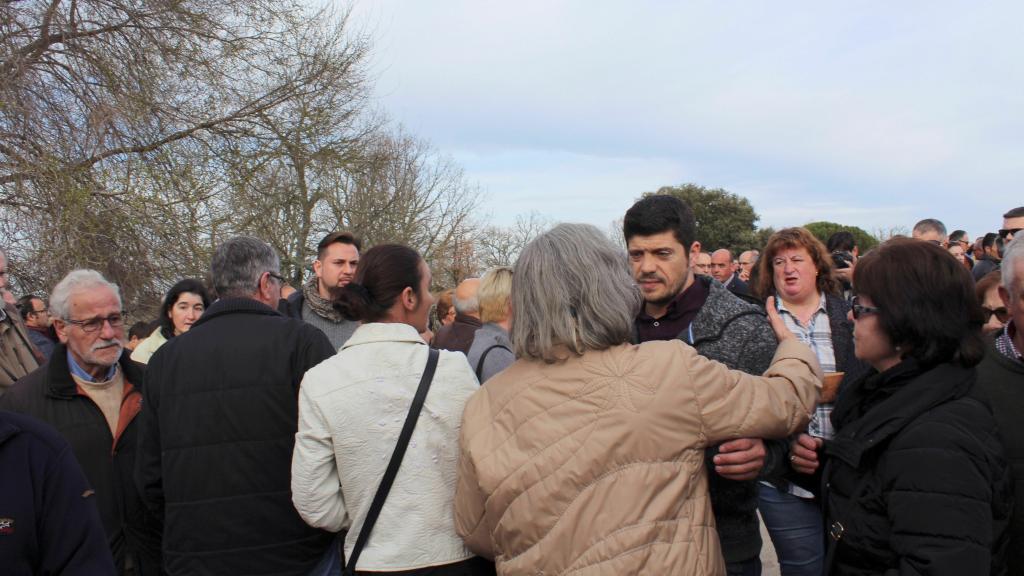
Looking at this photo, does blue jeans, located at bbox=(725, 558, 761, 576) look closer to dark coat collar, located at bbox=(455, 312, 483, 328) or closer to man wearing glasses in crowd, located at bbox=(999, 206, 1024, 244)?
dark coat collar, located at bbox=(455, 312, 483, 328)

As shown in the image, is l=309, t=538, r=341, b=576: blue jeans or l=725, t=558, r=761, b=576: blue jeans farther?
l=309, t=538, r=341, b=576: blue jeans

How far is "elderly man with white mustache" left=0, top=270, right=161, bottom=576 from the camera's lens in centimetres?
309

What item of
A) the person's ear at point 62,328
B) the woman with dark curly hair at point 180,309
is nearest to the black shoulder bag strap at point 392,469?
the person's ear at point 62,328

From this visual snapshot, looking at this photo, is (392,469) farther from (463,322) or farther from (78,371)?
(463,322)

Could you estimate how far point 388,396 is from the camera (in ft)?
8.00

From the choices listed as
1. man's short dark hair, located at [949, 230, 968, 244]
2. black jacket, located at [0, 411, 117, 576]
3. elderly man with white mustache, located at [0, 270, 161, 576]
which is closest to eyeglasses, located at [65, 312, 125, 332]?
elderly man with white mustache, located at [0, 270, 161, 576]

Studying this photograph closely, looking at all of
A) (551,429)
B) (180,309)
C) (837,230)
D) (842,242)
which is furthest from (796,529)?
(837,230)

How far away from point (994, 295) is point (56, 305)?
4.14 meters

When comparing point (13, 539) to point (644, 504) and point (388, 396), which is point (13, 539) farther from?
point (644, 504)

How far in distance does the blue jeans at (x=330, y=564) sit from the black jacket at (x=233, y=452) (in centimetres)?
6

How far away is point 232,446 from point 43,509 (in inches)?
39.9

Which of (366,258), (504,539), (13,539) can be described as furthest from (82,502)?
(366,258)

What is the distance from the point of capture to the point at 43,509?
1718 millimetres

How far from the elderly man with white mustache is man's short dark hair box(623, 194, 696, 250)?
232 centimetres
